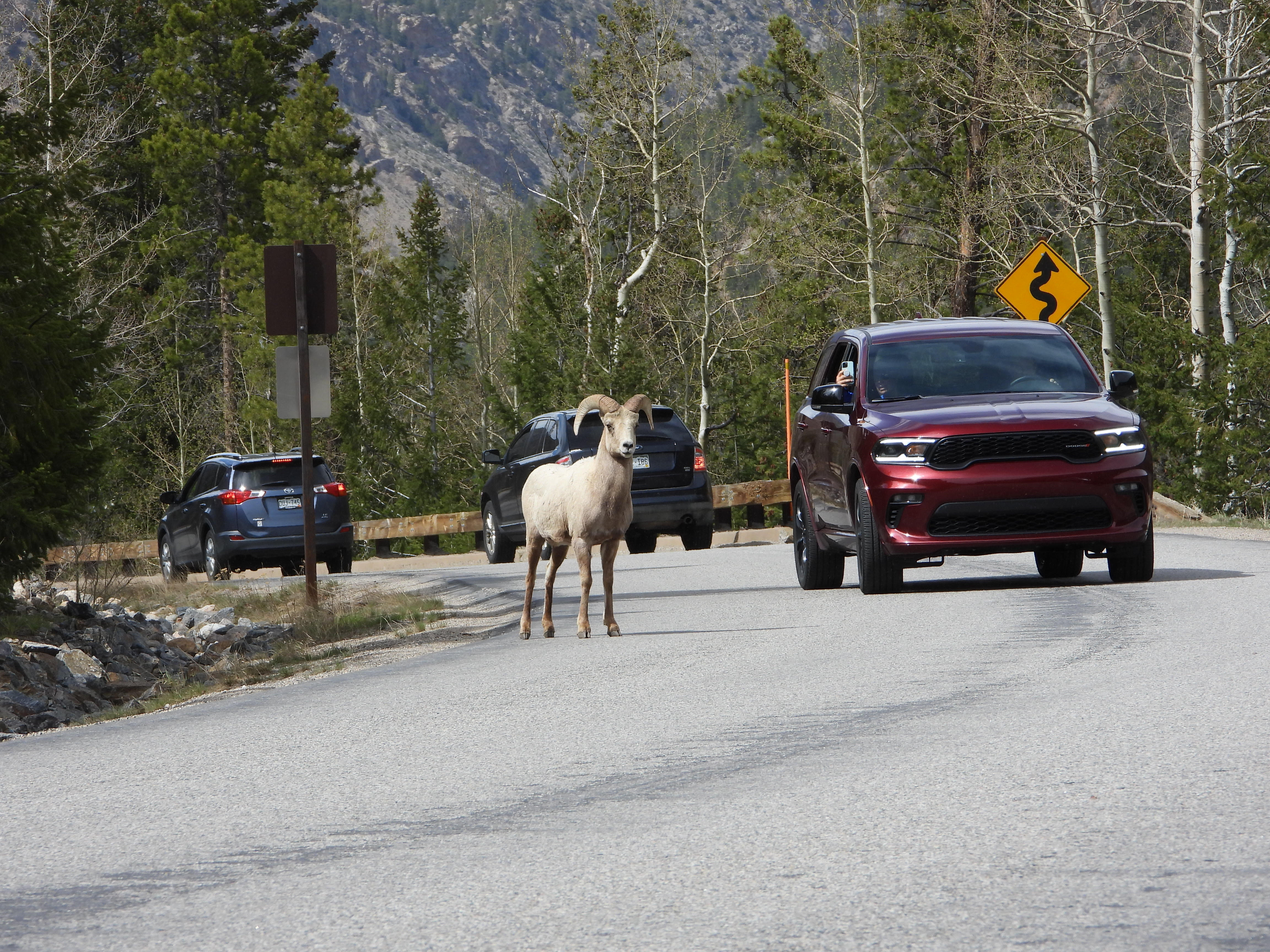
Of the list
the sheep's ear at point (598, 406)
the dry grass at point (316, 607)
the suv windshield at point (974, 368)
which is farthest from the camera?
the dry grass at point (316, 607)

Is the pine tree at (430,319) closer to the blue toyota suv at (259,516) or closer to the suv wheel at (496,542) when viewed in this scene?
the blue toyota suv at (259,516)

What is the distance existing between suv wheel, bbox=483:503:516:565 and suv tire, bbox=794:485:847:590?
1040cm

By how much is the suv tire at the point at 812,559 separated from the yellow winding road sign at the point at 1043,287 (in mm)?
9367

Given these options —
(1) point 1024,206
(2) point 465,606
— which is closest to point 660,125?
(1) point 1024,206

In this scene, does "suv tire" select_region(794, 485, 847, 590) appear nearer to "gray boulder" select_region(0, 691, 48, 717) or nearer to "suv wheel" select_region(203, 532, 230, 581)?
"gray boulder" select_region(0, 691, 48, 717)

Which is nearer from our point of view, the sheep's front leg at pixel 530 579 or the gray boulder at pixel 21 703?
the gray boulder at pixel 21 703

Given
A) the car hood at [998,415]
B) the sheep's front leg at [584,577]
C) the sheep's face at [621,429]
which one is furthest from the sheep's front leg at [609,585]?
the car hood at [998,415]

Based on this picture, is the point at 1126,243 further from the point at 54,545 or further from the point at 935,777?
the point at 935,777

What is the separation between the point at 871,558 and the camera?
1356cm

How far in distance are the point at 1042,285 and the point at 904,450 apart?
452 inches

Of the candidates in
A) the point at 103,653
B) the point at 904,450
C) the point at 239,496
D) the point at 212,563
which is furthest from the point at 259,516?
the point at 904,450

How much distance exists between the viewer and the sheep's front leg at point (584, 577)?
12461 mm

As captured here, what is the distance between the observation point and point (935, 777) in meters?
6.52

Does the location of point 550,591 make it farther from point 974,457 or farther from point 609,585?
point 974,457
